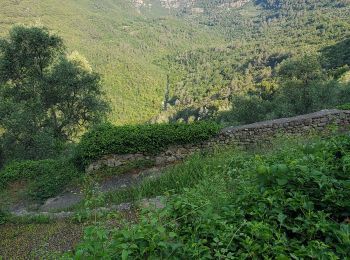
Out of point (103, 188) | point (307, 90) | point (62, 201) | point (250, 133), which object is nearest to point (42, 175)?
point (62, 201)

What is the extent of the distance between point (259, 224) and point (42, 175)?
13.2 metres

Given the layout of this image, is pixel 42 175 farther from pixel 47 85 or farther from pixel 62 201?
pixel 47 85

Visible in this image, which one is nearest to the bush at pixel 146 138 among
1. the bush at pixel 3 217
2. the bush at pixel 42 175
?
the bush at pixel 42 175

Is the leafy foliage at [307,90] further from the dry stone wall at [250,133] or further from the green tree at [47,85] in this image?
the green tree at [47,85]

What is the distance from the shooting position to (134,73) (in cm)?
14638

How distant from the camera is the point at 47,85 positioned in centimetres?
2127

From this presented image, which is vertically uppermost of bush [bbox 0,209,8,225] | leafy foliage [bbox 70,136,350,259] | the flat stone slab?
leafy foliage [bbox 70,136,350,259]

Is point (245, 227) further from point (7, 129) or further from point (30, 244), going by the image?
point (7, 129)

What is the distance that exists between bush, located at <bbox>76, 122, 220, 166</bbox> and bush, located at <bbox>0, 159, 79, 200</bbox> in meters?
1.18

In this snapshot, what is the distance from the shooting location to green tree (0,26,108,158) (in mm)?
20656

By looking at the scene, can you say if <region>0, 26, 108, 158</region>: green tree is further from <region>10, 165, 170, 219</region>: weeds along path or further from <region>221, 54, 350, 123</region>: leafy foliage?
<region>221, 54, 350, 123</region>: leafy foliage

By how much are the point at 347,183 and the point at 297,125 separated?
30.6ft

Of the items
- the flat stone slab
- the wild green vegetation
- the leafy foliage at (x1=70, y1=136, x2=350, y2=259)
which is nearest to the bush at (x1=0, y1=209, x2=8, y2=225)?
the wild green vegetation

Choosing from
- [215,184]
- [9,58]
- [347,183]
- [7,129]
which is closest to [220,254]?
[347,183]
